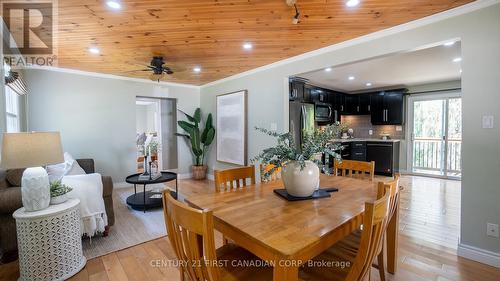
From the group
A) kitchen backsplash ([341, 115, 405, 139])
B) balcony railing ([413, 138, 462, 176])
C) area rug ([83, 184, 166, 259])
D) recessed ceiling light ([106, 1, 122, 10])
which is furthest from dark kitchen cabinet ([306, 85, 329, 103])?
recessed ceiling light ([106, 1, 122, 10])

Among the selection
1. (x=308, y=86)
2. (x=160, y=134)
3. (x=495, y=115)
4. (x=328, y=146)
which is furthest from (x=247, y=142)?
(x=495, y=115)

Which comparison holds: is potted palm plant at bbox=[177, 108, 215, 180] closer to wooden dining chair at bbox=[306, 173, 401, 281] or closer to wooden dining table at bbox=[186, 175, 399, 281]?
wooden dining table at bbox=[186, 175, 399, 281]

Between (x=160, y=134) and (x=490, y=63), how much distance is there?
5.98m

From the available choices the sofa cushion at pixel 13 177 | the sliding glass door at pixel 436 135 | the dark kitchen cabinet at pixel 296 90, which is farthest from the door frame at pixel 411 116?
the sofa cushion at pixel 13 177

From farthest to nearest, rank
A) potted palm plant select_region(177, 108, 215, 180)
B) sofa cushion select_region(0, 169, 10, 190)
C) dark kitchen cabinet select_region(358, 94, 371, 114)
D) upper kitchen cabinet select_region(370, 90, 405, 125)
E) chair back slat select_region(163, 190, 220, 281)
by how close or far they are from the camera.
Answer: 1. dark kitchen cabinet select_region(358, 94, 371, 114)
2. upper kitchen cabinet select_region(370, 90, 405, 125)
3. potted palm plant select_region(177, 108, 215, 180)
4. sofa cushion select_region(0, 169, 10, 190)
5. chair back slat select_region(163, 190, 220, 281)

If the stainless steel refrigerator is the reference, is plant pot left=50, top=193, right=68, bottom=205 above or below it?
below

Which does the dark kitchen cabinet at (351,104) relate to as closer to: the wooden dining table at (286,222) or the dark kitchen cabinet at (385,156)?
the dark kitchen cabinet at (385,156)

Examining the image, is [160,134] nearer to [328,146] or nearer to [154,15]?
[154,15]

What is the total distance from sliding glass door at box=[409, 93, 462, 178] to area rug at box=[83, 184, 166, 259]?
6.40 meters

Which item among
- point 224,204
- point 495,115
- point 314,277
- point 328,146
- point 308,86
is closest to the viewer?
point 314,277

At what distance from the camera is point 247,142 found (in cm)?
459

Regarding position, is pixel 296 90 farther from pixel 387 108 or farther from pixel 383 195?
pixel 383 195

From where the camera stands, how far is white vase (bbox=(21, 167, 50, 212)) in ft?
5.98

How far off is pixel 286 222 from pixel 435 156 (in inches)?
258
